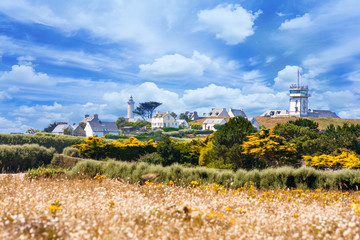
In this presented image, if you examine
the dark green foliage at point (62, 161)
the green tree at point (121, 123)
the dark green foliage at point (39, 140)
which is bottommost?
the dark green foliage at point (62, 161)

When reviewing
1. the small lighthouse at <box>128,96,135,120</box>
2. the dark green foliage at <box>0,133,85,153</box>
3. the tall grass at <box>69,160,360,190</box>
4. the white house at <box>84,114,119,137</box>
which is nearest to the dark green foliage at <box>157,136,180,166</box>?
the tall grass at <box>69,160,360,190</box>

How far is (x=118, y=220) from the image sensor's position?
4.34 m

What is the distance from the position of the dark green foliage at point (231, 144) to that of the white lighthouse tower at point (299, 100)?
64.9 meters

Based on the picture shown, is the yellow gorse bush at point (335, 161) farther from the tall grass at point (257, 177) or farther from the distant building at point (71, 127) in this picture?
the distant building at point (71, 127)

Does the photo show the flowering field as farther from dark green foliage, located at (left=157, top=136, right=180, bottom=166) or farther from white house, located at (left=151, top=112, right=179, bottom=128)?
white house, located at (left=151, top=112, right=179, bottom=128)

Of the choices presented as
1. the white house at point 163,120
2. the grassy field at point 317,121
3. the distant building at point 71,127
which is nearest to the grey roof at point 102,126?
the distant building at point 71,127

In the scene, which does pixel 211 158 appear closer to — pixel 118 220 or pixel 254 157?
pixel 254 157

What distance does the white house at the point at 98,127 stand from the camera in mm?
59638

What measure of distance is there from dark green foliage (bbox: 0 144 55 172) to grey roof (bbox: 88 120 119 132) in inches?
1651

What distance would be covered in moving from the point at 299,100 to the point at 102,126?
52159 millimetres

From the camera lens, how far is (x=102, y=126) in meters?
61.6

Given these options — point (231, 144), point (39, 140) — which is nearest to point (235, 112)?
point (39, 140)

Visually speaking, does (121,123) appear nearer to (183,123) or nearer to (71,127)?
(183,123)

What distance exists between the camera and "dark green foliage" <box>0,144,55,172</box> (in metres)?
17.3
